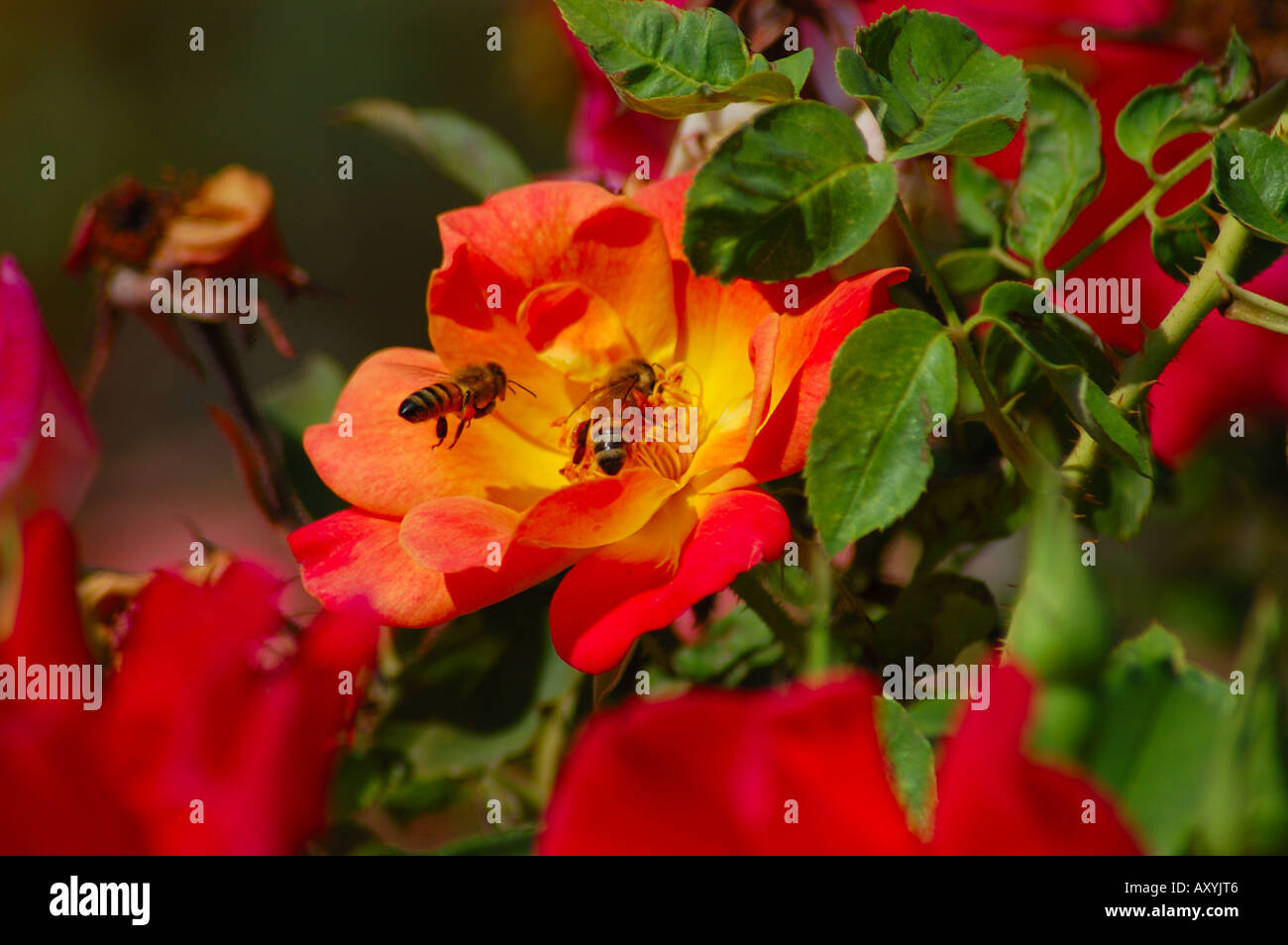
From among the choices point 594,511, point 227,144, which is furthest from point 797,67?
point 227,144

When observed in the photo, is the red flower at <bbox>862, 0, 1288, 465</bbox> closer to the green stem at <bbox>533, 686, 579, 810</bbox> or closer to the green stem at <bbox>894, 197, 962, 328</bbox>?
the green stem at <bbox>894, 197, 962, 328</bbox>

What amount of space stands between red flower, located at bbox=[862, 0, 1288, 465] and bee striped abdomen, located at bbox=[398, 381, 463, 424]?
0.85 feet

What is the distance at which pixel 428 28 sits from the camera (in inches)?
84.0

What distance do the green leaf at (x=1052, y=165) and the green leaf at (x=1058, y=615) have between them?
0.22 meters

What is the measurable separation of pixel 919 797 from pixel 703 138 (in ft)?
1.05

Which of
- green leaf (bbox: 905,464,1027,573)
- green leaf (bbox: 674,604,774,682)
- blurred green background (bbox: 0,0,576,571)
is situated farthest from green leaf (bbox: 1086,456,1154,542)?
blurred green background (bbox: 0,0,576,571)

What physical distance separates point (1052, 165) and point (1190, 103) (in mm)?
50

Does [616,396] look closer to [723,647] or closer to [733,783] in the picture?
[723,647]

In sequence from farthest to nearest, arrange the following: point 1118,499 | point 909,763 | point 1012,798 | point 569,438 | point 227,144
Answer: point 227,144
point 569,438
point 1118,499
point 909,763
point 1012,798

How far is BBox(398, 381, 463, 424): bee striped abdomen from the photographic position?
455 mm

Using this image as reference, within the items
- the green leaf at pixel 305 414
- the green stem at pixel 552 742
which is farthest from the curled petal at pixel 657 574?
the green leaf at pixel 305 414

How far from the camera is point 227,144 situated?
2.10 m

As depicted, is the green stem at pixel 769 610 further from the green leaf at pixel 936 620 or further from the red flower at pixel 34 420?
the red flower at pixel 34 420

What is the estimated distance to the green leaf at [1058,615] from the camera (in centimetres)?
22
